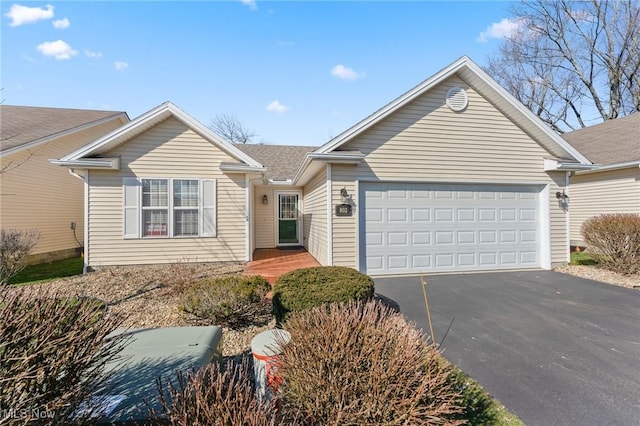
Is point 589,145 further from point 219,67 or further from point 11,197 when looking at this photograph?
point 11,197

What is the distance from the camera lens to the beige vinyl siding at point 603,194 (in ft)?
33.9

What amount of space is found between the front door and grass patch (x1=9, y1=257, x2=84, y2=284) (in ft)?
23.3

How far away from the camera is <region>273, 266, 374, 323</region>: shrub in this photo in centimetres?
413

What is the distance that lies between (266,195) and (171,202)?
459 cm

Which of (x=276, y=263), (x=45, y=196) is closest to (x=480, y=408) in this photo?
(x=276, y=263)

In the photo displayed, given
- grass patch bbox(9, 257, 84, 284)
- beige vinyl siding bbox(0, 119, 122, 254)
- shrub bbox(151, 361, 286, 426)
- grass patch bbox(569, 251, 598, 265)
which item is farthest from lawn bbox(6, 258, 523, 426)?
grass patch bbox(569, 251, 598, 265)

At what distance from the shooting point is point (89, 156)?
818cm

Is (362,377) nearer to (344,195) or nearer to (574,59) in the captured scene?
(344,195)

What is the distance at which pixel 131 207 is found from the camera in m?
8.53

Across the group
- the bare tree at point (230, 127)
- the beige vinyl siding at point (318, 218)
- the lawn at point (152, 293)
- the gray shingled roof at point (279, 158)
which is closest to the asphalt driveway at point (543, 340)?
the lawn at point (152, 293)

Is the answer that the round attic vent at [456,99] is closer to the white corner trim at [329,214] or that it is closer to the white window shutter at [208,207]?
the white corner trim at [329,214]

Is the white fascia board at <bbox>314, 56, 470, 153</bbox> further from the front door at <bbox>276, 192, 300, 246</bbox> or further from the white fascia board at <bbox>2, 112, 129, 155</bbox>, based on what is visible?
the white fascia board at <bbox>2, 112, 129, 155</bbox>

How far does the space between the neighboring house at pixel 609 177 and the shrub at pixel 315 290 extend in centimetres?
1024

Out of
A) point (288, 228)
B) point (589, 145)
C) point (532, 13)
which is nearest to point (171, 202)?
point (288, 228)
